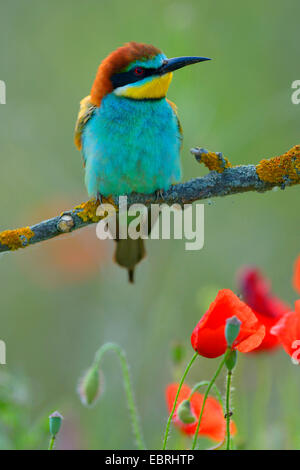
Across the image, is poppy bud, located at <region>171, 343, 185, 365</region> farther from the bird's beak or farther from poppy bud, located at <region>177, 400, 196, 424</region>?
the bird's beak

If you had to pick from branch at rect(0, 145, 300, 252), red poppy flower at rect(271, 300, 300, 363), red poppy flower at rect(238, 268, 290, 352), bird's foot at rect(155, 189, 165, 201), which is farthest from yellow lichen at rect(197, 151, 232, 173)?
red poppy flower at rect(271, 300, 300, 363)

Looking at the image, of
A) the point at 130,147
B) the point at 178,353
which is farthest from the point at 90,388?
the point at 130,147

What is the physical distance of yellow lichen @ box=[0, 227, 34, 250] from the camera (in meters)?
1.53

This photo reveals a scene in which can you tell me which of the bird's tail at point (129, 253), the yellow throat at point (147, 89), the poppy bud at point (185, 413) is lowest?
A: the poppy bud at point (185, 413)

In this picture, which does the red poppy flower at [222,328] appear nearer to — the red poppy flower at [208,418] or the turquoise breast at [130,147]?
the red poppy flower at [208,418]

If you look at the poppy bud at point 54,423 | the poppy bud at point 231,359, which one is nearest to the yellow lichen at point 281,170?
the poppy bud at point 231,359

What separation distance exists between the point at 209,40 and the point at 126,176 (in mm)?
1376

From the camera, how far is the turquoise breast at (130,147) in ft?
7.04

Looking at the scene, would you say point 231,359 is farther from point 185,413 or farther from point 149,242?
point 149,242

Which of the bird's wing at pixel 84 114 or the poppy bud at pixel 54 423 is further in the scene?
the bird's wing at pixel 84 114

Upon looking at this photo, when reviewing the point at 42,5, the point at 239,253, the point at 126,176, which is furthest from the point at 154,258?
the point at 42,5

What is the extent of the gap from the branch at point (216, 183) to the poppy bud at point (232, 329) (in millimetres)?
680

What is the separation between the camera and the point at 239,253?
366 centimetres
